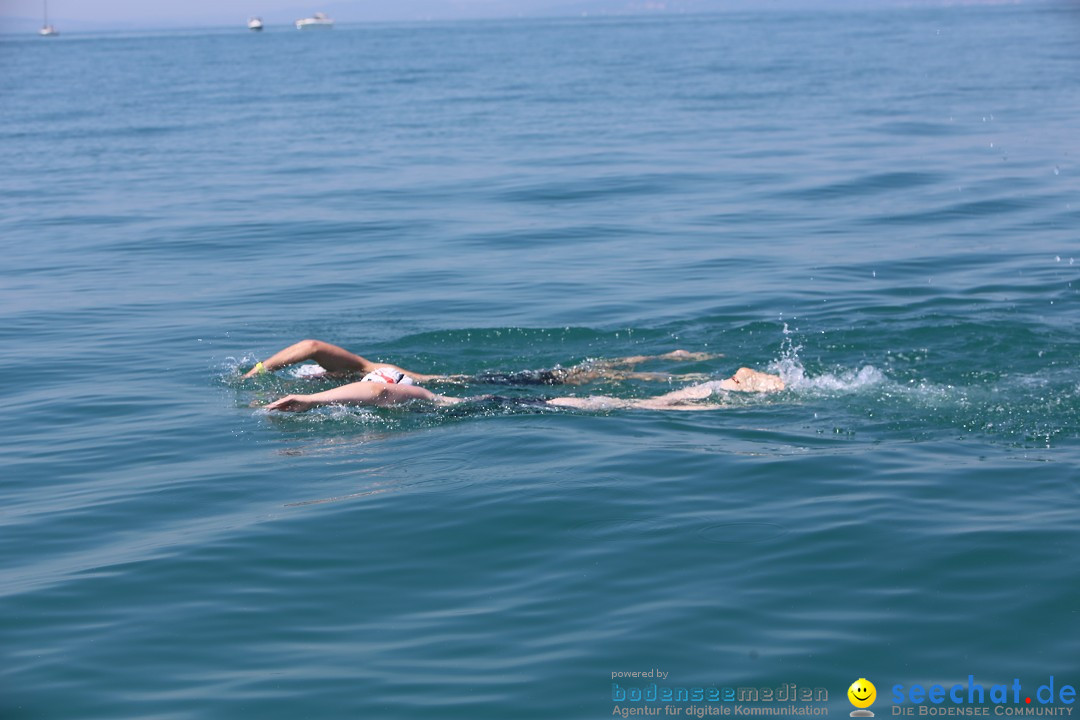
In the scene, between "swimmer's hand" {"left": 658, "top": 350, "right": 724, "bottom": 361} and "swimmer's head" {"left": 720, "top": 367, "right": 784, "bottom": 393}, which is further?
"swimmer's hand" {"left": 658, "top": 350, "right": 724, "bottom": 361}

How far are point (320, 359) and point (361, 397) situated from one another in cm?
80

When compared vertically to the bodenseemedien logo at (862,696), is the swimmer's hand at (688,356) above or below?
above

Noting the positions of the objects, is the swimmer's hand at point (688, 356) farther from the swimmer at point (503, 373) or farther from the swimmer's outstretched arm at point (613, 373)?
the swimmer's outstretched arm at point (613, 373)

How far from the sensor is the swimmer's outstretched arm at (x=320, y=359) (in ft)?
36.3

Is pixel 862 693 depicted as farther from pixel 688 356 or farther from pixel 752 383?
pixel 688 356

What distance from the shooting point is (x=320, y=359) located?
37.1ft

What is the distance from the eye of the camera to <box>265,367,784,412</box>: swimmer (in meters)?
10.7

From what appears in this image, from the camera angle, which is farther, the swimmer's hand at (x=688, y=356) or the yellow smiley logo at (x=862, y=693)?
the swimmer's hand at (x=688, y=356)

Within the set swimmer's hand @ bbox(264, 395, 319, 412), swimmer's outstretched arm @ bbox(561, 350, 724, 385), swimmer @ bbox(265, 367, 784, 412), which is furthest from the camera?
swimmer's outstretched arm @ bbox(561, 350, 724, 385)

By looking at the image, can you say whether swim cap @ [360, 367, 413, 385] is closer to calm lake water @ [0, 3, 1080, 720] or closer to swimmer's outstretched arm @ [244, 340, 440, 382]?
swimmer's outstretched arm @ [244, 340, 440, 382]

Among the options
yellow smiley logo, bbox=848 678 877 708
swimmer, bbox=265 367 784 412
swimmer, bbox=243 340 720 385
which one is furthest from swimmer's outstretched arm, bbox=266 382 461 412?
yellow smiley logo, bbox=848 678 877 708

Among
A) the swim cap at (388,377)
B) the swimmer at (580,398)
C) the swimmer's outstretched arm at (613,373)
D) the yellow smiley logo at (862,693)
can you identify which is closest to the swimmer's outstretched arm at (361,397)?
the swimmer at (580,398)

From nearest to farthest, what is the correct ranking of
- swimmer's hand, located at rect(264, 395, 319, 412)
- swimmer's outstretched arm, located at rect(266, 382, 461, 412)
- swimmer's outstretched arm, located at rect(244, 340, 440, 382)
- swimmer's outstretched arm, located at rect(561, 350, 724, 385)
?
swimmer's hand, located at rect(264, 395, 319, 412) → swimmer's outstretched arm, located at rect(266, 382, 461, 412) → swimmer's outstretched arm, located at rect(244, 340, 440, 382) → swimmer's outstretched arm, located at rect(561, 350, 724, 385)

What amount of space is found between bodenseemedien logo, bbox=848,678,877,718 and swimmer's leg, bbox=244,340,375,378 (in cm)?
631
